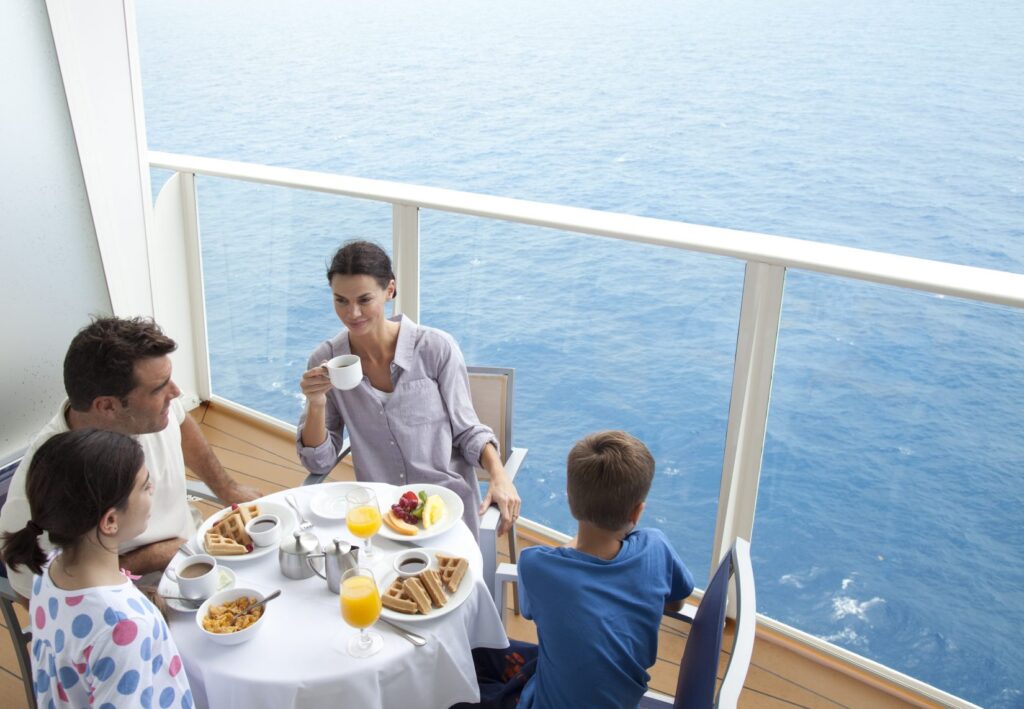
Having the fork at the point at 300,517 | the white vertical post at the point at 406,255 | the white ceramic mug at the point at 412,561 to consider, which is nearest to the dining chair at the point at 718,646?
the white ceramic mug at the point at 412,561

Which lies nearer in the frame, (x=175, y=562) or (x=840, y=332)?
(x=175, y=562)

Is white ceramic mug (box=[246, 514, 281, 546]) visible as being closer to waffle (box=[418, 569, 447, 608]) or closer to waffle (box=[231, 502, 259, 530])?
waffle (box=[231, 502, 259, 530])

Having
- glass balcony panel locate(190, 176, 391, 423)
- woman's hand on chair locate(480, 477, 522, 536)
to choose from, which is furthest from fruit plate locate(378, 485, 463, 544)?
glass balcony panel locate(190, 176, 391, 423)

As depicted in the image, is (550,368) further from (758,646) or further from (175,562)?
(175,562)

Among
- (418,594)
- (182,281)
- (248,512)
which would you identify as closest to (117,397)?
(248,512)

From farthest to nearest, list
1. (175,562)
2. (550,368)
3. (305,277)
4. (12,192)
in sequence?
(305,277), (550,368), (12,192), (175,562)

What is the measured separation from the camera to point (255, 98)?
18.5 meters

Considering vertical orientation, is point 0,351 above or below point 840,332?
below

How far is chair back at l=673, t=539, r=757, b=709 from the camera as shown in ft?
3.44

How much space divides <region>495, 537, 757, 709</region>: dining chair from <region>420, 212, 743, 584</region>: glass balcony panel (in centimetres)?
87

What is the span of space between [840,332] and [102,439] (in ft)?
5.18

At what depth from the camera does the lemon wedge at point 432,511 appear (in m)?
1.54

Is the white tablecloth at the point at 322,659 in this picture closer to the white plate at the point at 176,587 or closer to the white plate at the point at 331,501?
the white plate at the point at 176,587

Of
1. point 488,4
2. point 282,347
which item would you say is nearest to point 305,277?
point 282,347
